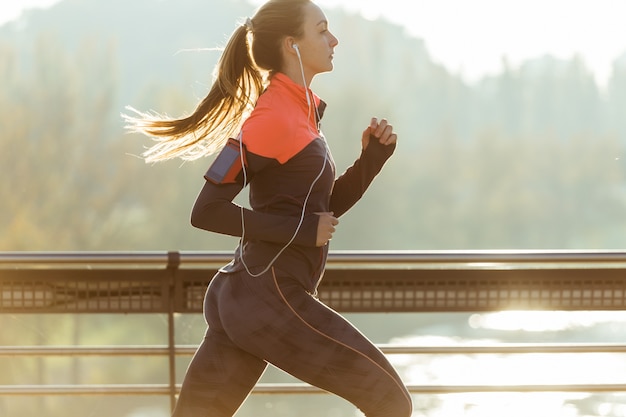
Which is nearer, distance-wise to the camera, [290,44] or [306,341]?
[306,341]

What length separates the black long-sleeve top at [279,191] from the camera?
87.8 inches

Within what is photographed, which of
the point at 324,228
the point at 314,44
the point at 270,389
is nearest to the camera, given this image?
the point at 324,228

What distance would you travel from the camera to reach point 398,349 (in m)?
3.82

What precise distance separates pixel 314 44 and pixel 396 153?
205 ft

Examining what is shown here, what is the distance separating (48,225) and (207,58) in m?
22.5

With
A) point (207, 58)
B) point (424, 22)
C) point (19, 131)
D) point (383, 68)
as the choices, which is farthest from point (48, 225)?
point (424, 22)

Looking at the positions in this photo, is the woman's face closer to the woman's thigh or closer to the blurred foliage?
the woman's thigh

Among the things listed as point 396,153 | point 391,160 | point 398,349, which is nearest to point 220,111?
point 398,349

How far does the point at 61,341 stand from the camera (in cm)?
4225

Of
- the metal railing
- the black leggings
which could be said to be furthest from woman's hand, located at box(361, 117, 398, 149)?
the metal railing

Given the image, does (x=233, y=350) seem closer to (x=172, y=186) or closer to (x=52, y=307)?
(x=52, y=307)

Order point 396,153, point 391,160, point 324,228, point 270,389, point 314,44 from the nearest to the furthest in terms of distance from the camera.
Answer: point 324,228, point 314,44, point 270,389, point 391,160, point 396,153

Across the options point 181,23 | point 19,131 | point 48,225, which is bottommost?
point 48,225

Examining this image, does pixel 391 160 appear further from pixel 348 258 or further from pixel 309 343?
pixel 309 343
